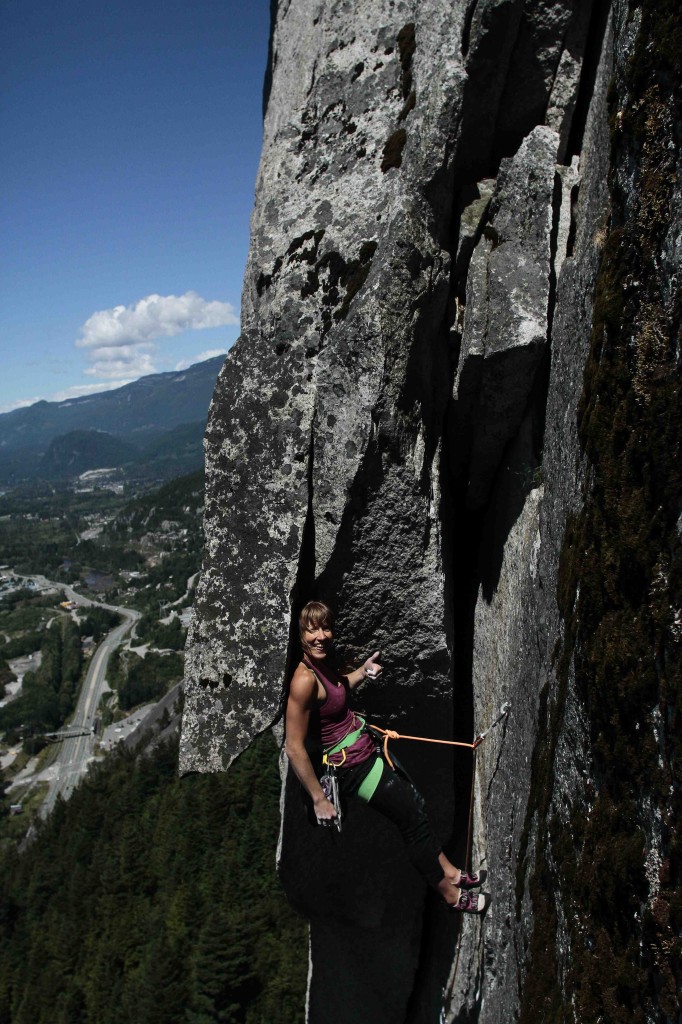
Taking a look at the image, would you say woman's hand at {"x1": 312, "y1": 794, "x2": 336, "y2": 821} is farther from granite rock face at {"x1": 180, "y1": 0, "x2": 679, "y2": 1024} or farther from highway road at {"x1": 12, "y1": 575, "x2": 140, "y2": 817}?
highway road at {"x1": 12, "y1": 575, "x2": 140, "y2": 817}

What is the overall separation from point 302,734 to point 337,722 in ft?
1.97

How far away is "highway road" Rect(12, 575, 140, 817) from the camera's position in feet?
334

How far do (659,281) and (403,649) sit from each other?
17.8 feet

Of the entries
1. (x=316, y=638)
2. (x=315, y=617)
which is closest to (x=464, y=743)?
(x=316, y=638)

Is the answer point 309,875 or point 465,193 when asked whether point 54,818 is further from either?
point 465,193

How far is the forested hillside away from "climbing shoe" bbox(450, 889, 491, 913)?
1181 inches

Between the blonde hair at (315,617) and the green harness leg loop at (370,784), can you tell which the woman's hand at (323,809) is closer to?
the green harness leg loop at (370,784)

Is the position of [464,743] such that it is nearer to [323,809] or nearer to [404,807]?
[404,807]

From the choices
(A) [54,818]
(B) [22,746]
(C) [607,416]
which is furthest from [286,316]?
(B) [22,746]

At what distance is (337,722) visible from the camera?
7.66m

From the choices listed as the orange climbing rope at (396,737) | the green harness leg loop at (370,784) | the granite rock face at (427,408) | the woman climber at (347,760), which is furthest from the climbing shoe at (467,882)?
the green harness leg loop at (370,784)

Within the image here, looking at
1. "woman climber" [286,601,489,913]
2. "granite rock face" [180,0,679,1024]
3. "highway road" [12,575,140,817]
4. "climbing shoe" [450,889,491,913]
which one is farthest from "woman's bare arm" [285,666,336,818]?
"highway road" [12,575,140,817]

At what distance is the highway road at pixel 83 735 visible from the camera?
10181 cm

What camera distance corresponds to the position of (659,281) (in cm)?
452
